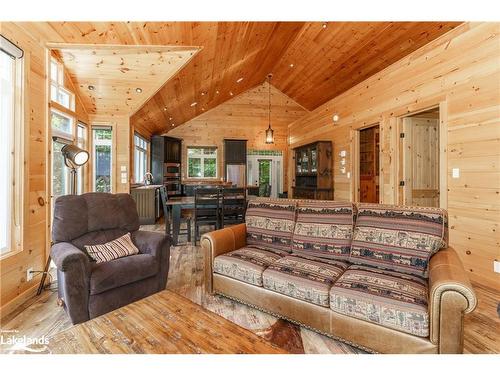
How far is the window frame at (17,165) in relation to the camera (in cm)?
226

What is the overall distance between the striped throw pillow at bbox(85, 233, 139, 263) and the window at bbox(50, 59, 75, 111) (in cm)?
260

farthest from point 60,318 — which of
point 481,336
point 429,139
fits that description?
point 429,139

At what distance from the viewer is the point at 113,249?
89.4 inches

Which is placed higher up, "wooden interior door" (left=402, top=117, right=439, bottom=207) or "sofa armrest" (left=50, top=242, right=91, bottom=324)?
"wooden interior door" (left=402, top=117, right=439, bottom=207)

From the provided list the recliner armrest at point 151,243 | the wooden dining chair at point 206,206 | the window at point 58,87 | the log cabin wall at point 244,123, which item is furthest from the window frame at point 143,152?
the recliner armrest at point 151,243

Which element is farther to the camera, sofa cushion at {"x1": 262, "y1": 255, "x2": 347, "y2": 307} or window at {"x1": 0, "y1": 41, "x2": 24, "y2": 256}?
window at {"x1": 0, "y1": 41, "x2": 24, "y2": 256}

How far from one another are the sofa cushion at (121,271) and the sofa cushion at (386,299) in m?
1.55

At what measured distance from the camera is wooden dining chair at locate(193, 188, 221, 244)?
4.02m

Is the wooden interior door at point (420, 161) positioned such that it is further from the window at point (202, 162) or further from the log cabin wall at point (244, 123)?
the window at point (202, 162)

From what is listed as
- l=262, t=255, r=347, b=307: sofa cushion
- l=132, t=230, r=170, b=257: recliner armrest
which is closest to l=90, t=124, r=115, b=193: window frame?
l=132, t=230, r=170, b=257: recliner armrest

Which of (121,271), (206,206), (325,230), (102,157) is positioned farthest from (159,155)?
(325,230)
